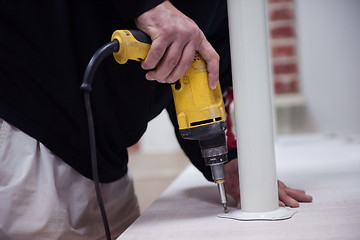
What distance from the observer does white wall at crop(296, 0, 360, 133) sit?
86.2 inches

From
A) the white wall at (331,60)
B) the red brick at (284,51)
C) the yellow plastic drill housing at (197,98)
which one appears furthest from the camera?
the red brick at (284,51)

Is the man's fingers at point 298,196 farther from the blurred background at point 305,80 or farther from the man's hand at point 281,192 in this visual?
the blurred background at point 305,80

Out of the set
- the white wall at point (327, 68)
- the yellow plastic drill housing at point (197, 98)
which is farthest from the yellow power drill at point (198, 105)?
the white wall at point (327, 68)

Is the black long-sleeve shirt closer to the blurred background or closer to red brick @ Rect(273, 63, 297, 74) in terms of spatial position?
the blurred background

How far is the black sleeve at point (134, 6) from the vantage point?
64 centimetres

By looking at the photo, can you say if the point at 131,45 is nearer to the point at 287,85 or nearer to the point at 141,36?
the point at 141,36

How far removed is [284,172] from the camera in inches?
42.2

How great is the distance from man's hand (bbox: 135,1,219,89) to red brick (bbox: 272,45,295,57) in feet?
5.67

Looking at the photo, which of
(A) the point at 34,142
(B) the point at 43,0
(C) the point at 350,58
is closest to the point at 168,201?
(A) the point at 34,142

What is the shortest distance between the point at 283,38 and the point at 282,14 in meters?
0.13

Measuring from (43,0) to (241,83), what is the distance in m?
0.37

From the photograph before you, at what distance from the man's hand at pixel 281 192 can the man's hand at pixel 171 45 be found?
221mm

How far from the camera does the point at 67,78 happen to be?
0.76 meters

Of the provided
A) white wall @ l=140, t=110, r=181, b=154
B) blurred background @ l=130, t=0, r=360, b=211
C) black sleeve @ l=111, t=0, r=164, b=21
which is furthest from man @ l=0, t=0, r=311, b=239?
white wall @ l=140, t=110, r=181, b=154
